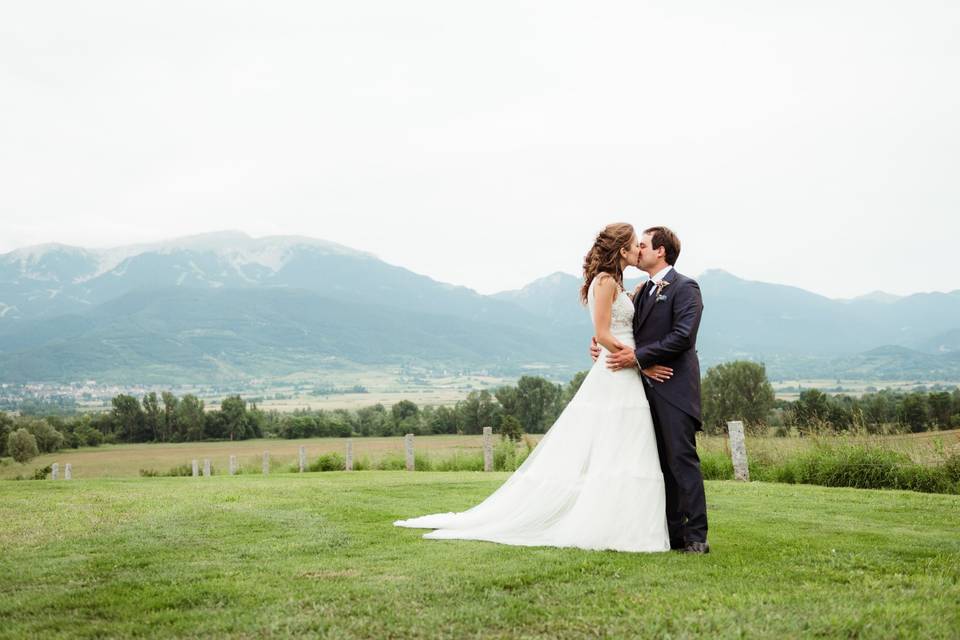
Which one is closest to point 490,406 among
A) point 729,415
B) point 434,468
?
point 729,415

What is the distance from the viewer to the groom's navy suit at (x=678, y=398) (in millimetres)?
7094

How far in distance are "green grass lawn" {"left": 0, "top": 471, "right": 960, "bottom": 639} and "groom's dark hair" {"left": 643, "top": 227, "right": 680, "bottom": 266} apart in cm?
293

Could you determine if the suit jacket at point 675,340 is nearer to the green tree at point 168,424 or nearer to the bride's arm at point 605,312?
the bride's arm at point 605,312

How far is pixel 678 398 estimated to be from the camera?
7.30 m

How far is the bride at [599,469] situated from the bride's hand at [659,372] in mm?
10

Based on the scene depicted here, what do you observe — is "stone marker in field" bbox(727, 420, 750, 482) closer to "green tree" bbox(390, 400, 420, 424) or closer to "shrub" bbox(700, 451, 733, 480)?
"shrub" bbox(700, 451, 733, 480)

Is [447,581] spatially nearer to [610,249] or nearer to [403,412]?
[610,249]

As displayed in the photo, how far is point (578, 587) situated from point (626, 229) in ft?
12.4

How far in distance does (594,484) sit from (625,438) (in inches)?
21.6

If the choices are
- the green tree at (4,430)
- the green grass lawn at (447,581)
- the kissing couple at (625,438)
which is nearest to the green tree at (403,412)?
the green tree at (4,430)

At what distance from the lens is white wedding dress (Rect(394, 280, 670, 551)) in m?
7.13

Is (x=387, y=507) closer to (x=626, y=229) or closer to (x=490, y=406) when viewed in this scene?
(x=626, y=229)

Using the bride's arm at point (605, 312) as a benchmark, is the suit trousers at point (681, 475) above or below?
below

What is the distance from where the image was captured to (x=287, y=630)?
15.0ft
